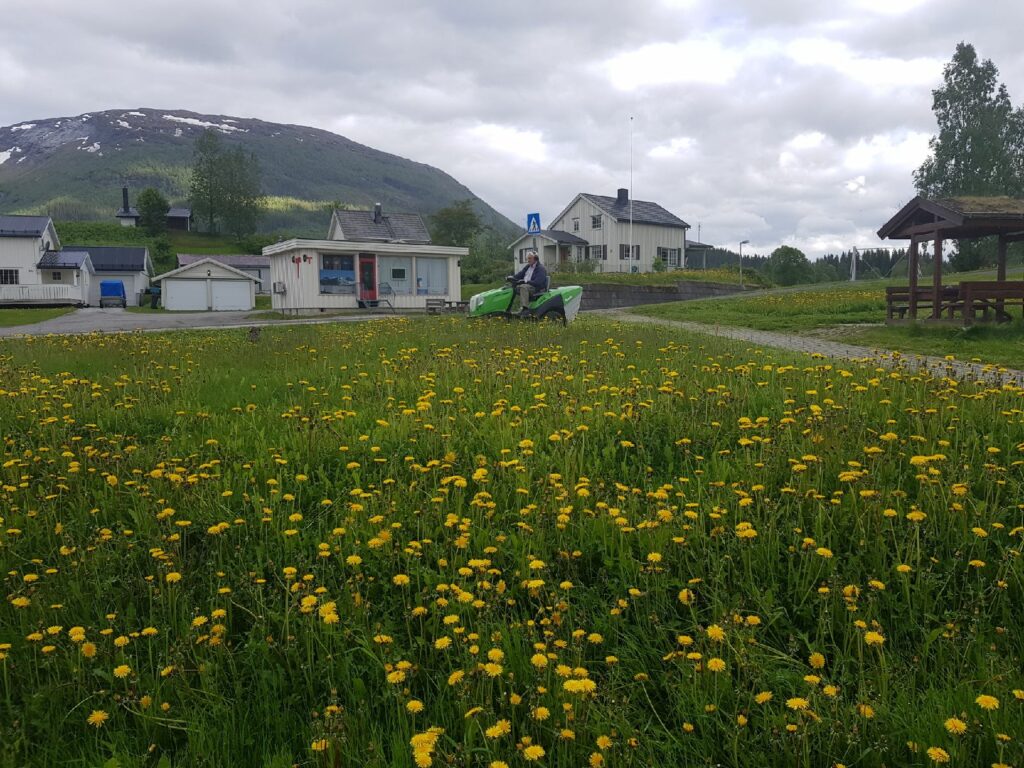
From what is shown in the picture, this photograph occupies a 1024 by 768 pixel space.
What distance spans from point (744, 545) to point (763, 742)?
1.08 meters

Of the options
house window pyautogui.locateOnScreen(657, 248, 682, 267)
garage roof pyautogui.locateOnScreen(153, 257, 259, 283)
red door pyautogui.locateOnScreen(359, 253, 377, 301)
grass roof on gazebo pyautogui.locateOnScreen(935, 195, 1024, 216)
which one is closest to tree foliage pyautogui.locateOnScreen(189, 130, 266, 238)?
garage roof pyautogui.locateOnScreen(153, 257, 259, 283)

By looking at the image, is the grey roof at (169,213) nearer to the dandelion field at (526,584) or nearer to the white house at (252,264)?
the white house at (252,264)

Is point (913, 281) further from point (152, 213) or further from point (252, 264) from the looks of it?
point (152, 213)

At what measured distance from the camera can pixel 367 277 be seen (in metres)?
32.4

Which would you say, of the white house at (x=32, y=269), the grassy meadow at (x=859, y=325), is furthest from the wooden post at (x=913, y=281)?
the white house at (x=32, y=269)

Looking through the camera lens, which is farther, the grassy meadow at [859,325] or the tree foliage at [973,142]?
the tree foliage at [973,142]

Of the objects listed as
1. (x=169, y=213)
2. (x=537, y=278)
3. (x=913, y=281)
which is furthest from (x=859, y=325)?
(x=169, y=213)

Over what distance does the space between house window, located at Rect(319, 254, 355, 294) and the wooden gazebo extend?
71.8ft

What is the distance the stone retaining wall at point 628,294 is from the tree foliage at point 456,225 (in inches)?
1232

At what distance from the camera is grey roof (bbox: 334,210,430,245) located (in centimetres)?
4759

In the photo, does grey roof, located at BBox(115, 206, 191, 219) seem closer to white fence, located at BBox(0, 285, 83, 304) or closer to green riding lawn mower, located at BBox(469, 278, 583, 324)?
white fence, located at BBox(0, 285, 83, 304)

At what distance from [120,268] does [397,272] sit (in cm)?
4016

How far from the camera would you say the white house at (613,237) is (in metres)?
53.0

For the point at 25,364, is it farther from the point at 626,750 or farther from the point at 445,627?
the point at 626,750
